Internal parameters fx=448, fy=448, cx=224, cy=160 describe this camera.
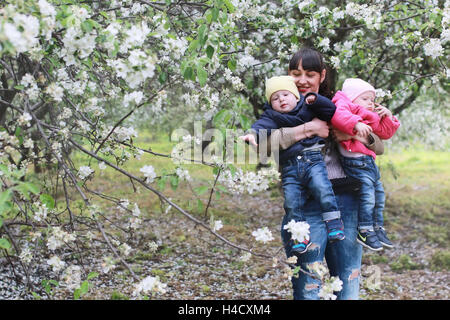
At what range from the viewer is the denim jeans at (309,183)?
2479 millimetres

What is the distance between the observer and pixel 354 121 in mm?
2523

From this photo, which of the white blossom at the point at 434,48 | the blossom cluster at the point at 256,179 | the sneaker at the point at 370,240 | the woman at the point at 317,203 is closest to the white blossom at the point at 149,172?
the blossom cluster at the point at 256,179

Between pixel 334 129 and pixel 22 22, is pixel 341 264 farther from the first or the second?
pixel 22 22

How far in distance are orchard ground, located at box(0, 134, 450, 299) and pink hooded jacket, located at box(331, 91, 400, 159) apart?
A: 784 mm

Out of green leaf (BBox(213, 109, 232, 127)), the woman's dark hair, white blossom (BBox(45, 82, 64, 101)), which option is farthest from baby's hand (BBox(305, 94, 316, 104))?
white blossom (BBox(45, 82, 64, 101))

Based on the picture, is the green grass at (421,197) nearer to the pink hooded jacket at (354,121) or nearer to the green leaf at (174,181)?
the pink hooded jacket at (354,121)

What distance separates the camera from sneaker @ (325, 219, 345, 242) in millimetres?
2449

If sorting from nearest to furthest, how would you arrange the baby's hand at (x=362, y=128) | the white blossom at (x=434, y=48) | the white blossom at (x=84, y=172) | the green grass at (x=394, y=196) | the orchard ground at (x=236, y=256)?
the baby's hand at (x=362, y=128), the white blossom at (x=84, y=172), the white blossom at (x=434, y=48), the orchard ground at (x=236, y=256), the green grass at (x=394, y=196)

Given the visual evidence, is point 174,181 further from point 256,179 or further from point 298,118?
point 298,118

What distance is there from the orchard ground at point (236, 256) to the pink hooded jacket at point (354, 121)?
2.57ft

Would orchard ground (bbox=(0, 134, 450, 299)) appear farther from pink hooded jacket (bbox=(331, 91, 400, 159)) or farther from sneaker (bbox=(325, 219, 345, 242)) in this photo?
pink hooded jacket (bbox=(331, 91, 400, 159))

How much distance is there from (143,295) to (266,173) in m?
0.83

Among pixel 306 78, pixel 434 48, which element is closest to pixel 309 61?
pixel 306 78
